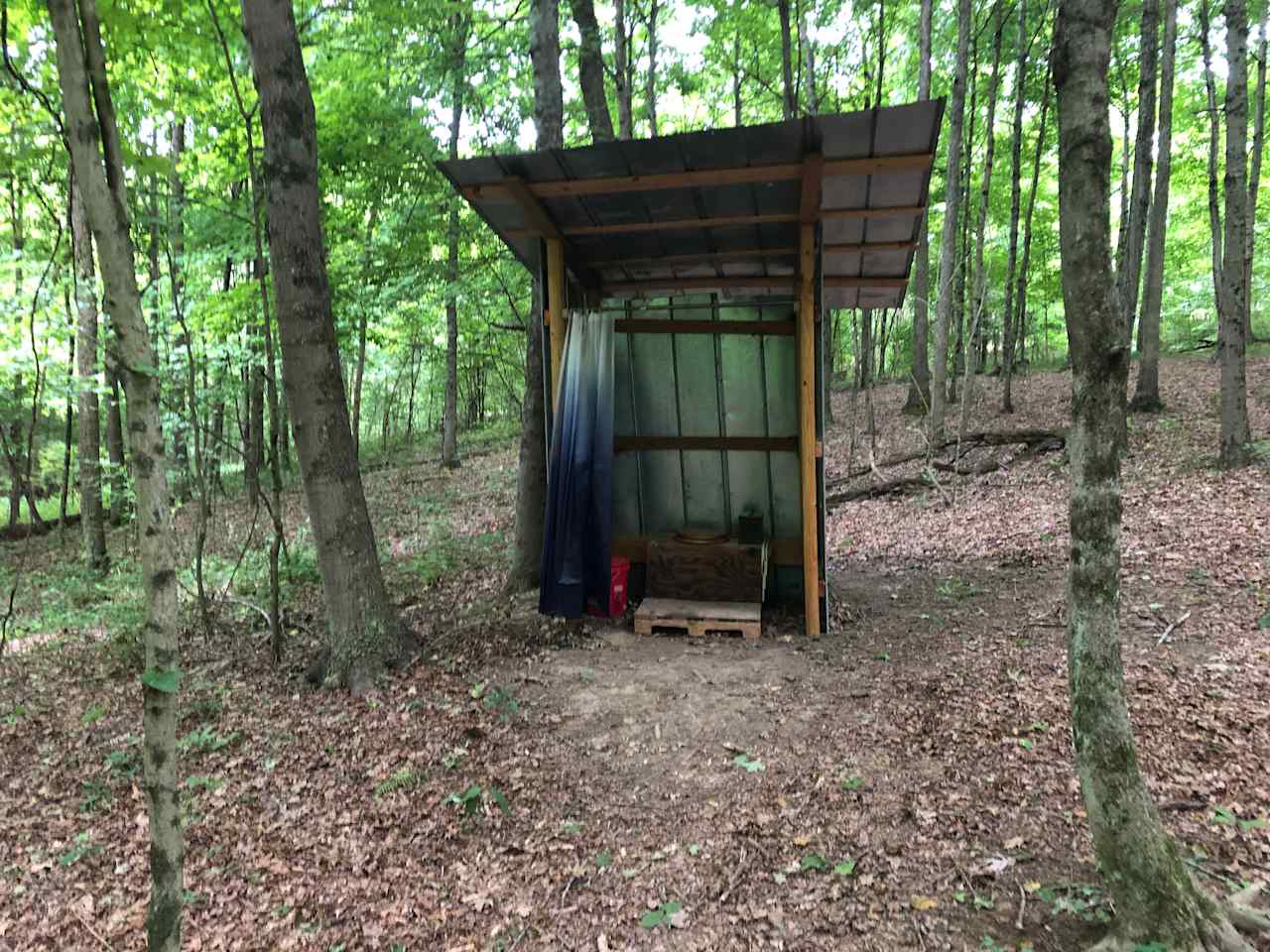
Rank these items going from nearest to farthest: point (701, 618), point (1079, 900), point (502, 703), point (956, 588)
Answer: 1. point (1079, 900)
2. point (502, 703)
3. point (701, 618)
4. point (956, 588)

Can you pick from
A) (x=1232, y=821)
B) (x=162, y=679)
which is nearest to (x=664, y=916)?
(x=162, y=679)

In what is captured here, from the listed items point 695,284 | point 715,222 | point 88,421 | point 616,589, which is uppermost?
point 715,222

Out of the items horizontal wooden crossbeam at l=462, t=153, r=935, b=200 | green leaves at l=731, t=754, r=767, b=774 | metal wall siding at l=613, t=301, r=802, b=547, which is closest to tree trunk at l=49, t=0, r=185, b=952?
green leaves at l=731, t=754, r=767, b=774

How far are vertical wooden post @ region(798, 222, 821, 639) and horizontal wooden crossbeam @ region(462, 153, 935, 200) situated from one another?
1032 millimetres

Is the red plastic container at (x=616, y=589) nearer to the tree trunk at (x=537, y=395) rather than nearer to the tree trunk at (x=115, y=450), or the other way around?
the tree trunk at (x=537, y=395)

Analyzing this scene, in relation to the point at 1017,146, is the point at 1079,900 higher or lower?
lower

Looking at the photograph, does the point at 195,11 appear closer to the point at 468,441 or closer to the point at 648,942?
the point at 648,942

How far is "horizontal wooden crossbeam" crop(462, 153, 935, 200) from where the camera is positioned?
4.75 meters

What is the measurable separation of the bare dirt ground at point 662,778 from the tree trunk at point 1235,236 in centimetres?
210

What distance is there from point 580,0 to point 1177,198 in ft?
70.5

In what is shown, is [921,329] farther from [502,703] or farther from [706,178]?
[502,703]

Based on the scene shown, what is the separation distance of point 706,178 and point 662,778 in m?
3.83

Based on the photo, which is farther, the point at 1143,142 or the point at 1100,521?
the point at 1143,142

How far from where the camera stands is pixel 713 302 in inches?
255
